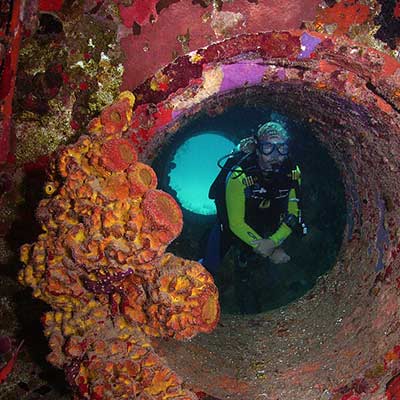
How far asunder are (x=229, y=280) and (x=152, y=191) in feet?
18.3

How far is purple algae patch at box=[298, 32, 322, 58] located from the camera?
7.89ft

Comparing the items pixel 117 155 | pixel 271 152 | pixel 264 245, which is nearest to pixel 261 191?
pixel 271 152

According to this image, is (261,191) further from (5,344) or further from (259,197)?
(5,344)

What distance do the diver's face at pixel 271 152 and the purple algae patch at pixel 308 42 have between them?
2796 mm

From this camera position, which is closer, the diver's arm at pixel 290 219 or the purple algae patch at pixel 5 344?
the purple algae patch at pixel 5 344

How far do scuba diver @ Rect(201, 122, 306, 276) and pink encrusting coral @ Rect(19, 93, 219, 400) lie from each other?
3.37 metres

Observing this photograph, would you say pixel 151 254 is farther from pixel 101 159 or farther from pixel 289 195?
pixel 289 195

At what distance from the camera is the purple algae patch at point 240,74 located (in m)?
2.60

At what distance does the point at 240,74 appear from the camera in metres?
2.64

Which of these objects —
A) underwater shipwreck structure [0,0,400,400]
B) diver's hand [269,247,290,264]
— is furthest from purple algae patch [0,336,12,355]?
diver's hand [269,247,290,264]

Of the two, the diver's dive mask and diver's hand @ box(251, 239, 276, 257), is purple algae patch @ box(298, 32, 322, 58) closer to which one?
the diver's dive mask

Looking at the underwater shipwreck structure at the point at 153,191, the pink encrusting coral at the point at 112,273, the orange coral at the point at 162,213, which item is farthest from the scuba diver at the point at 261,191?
the orange coral at the point at 162,213

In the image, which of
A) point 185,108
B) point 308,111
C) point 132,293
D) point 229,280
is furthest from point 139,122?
point 229,280

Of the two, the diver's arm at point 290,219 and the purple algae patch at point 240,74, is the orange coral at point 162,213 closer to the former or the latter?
the purple algae patch at point 240,74
